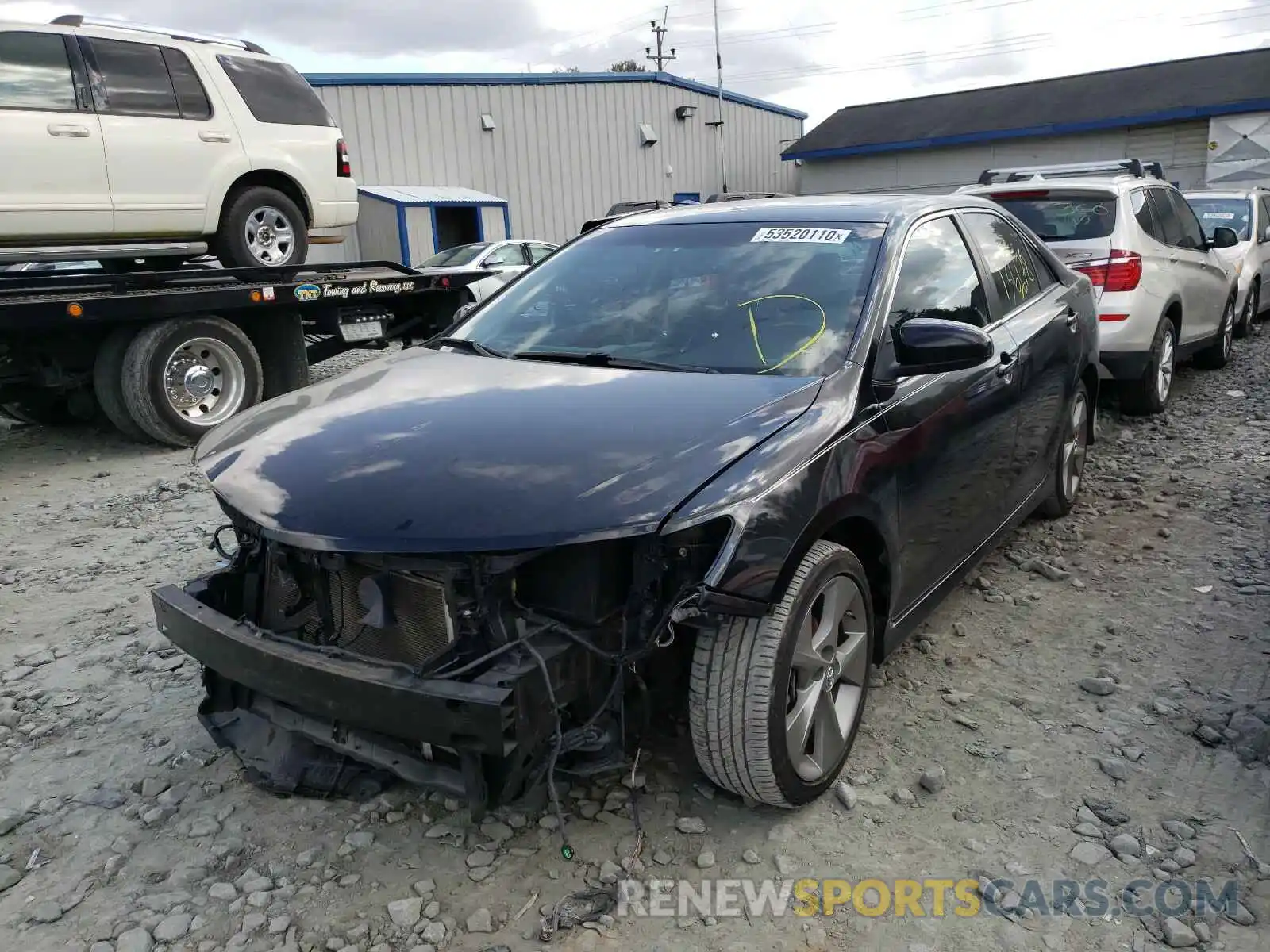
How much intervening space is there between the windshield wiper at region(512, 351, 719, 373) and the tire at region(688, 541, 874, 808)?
75 cm

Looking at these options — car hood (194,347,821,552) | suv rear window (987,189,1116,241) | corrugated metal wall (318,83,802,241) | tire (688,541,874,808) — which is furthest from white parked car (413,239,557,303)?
tire (688,541,874,808)

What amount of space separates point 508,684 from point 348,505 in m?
0.61

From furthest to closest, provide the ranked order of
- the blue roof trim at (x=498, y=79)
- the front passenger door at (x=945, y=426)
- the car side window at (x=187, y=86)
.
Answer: the blue roof trim at (x=498, y=79)
the car side window at (x=187, y=86)
the front passenger door at (x=945, y=426)

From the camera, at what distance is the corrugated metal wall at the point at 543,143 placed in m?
19.2

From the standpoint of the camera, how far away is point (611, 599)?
2359mm

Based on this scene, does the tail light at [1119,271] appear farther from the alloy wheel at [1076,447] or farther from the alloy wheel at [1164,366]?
the alloy wheel at [1076,447]

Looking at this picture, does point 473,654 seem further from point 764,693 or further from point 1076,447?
point 1076,447

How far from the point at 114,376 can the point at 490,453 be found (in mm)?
5446

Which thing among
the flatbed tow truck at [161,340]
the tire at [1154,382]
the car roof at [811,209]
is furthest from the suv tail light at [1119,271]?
the flatbed tow truck at [161,340]

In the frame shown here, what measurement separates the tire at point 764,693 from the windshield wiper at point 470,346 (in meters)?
1.40

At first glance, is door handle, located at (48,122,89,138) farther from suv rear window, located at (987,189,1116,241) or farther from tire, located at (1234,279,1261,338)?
tire, located at (1234,279,1261,338)

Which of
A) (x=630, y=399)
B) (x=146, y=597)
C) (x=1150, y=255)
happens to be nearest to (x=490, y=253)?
(x=1150, y=255)

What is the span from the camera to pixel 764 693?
7.89 feet

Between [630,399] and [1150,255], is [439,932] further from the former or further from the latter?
[1150,255]
